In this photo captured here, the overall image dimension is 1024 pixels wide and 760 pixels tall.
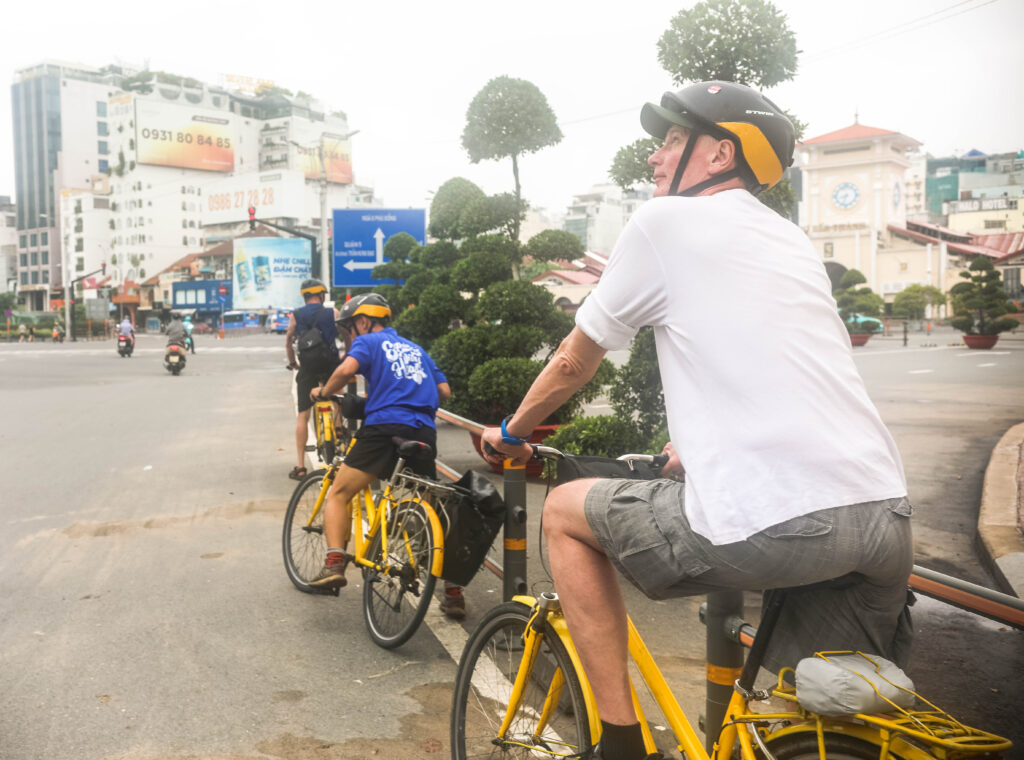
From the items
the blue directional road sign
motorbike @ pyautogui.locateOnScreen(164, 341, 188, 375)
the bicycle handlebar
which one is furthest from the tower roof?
motorbike @ pyautogui.locateOnScreen(164, 341, 188, 375)

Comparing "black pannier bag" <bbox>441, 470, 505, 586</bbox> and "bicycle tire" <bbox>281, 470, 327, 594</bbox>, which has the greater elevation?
"black pannier bag" <bbox>441, 470, 505, 586</bbox>

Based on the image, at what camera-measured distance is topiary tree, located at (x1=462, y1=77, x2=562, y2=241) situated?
43.5 ft

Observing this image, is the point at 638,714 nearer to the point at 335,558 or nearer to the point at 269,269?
the point at 335,558

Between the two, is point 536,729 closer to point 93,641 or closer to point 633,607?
point 633,607

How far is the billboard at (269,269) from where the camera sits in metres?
79.4

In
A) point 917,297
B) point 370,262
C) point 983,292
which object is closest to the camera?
point 983,292

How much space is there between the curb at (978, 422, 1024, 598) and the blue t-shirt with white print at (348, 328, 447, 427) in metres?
3.16

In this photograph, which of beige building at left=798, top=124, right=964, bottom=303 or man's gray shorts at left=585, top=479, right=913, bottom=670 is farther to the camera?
beige building at left=798, top=124, right=964, bottom=303

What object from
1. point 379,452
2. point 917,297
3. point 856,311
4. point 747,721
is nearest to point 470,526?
point 379,452

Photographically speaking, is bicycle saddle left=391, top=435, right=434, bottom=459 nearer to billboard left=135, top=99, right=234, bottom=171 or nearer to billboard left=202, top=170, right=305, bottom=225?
billboard left=202, top=170, right=305, bottom=225

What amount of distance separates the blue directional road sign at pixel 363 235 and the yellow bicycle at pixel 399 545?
61.6 ft

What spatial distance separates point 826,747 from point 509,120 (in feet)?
40.4

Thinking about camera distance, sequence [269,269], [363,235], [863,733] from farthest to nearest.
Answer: [269,269] < [363,235] < [863,733]

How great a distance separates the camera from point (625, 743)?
7.28 feet
